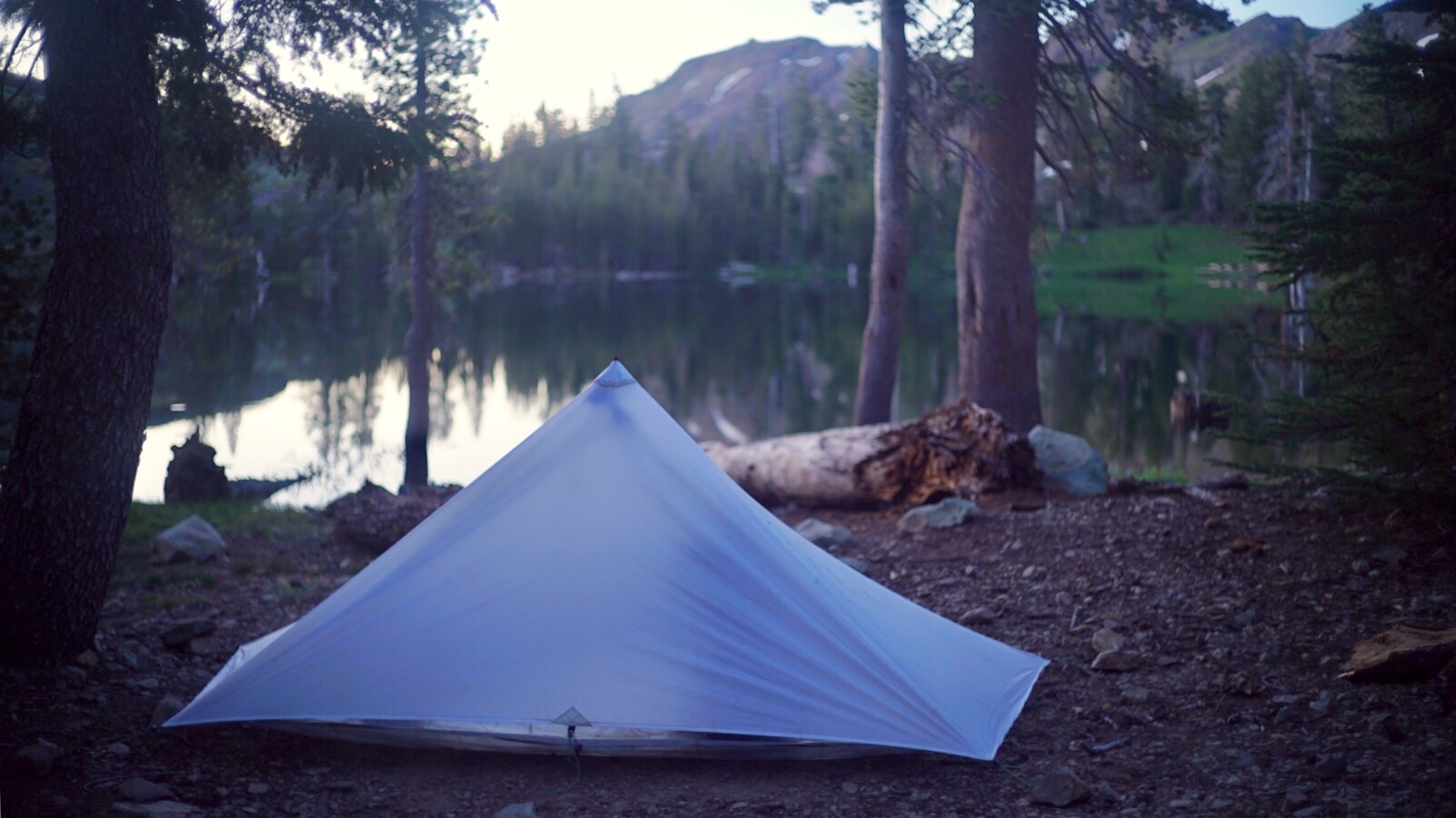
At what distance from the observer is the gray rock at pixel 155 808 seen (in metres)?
3.85

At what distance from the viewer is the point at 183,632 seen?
6.11 m

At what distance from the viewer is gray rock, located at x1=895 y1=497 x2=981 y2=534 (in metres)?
8.72

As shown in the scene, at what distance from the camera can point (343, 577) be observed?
828 cm

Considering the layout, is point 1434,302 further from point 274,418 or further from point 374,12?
point 274,418

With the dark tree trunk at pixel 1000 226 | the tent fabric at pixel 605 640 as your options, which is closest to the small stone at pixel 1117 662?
the tent fabric at pixel 605 640

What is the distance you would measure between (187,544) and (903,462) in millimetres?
5897

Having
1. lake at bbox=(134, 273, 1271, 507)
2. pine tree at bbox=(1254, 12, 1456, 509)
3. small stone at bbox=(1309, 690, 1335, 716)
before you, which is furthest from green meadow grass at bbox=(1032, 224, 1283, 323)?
small stone at bbox=(1309, 690, 1335, 716)

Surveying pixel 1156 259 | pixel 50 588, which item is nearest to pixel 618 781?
pixel 50 588

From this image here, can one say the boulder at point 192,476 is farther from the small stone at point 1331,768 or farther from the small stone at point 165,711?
the small stone at point 1331,768

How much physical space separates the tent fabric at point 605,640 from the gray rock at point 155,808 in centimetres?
63

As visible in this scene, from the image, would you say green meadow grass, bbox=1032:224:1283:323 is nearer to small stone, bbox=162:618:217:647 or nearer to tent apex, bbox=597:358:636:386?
tent apex, bbox=597:358:636:386

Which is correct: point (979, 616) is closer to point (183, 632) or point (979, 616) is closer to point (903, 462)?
point (903, 462)

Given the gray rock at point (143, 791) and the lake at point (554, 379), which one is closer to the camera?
the gray rock at point (143, 791)

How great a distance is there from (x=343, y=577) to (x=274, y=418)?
51.2ft
